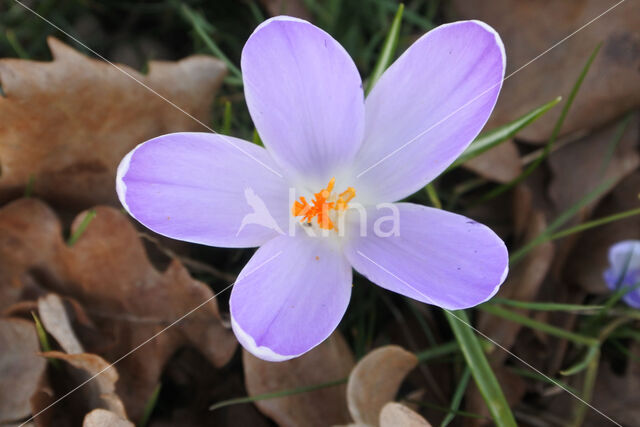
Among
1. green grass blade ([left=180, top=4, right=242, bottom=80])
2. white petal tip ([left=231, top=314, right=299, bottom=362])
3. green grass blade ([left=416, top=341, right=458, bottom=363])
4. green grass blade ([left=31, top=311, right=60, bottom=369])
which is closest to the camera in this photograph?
white petal tip ([left=231, top=314, right=299, bottom=362])

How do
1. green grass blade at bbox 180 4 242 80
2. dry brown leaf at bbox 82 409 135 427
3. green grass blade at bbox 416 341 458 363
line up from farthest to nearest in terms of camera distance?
1. green grass blade at bbox 180 4 242 80
2. green grass blade at bbox 416 341 458 363
3. dry brown leaf at bbox 82 409 135 427

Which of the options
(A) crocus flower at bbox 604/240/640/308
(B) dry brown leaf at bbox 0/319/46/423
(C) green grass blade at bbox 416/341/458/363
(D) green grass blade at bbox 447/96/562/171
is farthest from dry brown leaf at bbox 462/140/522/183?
(B) dry brown leaf at bbox 0/319/46/423

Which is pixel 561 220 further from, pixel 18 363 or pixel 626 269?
pixel 18 363

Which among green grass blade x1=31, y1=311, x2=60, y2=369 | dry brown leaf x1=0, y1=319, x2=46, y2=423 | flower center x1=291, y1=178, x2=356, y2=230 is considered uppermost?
flower center x1=291, y1=178, x2=356, y2=230

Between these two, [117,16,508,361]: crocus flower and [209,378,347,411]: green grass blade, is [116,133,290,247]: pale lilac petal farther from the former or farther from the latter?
[209,378,347,411]: green grass blade

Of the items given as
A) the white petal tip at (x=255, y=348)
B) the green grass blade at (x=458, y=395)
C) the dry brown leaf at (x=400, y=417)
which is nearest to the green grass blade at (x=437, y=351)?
the green grass blade at (x=458, y=395)

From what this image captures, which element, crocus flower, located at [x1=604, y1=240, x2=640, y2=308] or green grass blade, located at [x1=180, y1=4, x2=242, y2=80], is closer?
crocus flower, located at [x1=604, y1=240, x2=640, y2=308]
